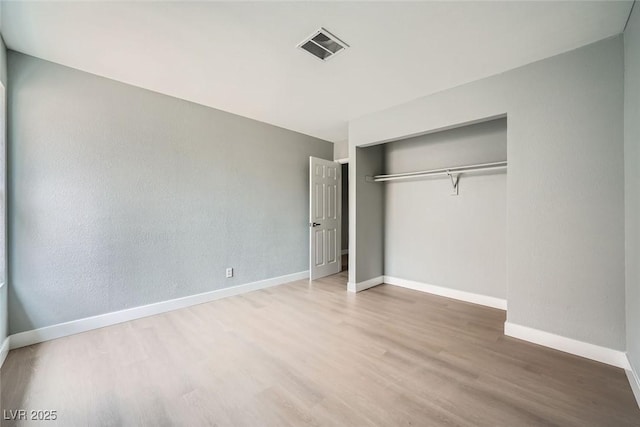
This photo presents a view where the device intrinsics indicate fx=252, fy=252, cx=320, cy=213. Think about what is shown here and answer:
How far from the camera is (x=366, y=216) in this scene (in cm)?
383

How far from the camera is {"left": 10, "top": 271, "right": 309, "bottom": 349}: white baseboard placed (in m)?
2.22

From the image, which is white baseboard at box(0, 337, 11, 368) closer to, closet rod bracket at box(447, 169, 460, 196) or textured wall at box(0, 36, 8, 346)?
textured wall at box(0, 36, 8, 346)

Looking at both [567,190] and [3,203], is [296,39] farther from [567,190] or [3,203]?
[3,203]

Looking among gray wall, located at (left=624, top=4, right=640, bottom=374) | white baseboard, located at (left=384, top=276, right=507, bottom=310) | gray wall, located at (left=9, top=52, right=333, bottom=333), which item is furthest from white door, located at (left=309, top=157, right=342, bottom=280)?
gray wall, located at (left=624, top=4, right=640, bottom=374)

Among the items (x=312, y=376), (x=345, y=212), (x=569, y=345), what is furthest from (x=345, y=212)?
(x=312, y=376)

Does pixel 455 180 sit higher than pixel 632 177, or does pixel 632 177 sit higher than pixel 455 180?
pixel 455 180

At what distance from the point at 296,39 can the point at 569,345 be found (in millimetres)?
3348

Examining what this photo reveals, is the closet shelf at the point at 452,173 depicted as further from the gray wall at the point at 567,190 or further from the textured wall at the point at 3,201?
the textured wall at the point at 3,201

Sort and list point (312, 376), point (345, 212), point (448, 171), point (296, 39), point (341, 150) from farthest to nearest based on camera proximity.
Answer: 1. point (345, 212)
2. point (341, 150)
3. point (448, 171)
4. point (296, 39)
5. point (312, 376)

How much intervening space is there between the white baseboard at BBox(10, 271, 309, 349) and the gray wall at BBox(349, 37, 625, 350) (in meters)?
3.24

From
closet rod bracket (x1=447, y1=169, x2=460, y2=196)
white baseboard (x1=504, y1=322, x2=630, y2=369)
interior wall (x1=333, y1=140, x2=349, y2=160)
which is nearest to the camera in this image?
white baseboard (x1=504, y1=322, x2=630, y2=369)

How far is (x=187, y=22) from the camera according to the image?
1815 mm

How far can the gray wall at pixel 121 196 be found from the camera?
2.23 meters

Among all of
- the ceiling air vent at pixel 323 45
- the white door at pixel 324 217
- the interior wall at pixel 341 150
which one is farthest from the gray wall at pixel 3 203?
the interior wall at pixel 341 150
